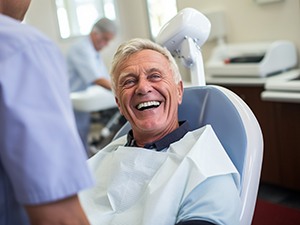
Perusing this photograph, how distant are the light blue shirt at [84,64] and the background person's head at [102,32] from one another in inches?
2.5

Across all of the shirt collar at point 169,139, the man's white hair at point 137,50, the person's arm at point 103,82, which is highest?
the man's white hair at point 137,50

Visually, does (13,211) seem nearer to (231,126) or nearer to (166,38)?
(231,126)

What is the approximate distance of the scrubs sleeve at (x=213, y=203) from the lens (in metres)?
1.10

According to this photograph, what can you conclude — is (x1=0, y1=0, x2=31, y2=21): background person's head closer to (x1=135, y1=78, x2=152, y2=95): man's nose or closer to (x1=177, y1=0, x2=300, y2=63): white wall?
(x1=135, y1=78, x2=152, y2=95): man's nose

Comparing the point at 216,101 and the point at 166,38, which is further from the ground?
the point at 166,38

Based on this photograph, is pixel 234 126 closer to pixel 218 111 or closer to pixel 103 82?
pixel 218 111

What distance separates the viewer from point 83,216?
646 mm

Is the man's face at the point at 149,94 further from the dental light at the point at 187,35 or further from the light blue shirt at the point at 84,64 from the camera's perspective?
the light blue shirt at the point at 84,64

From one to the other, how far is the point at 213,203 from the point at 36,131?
67cm

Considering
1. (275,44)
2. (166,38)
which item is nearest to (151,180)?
(166,38)

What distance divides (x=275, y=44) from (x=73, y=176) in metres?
2.50

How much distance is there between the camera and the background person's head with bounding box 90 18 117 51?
346cm

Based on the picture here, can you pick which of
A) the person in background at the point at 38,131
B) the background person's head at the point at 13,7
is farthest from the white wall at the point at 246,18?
the person in background at the point at 38,131

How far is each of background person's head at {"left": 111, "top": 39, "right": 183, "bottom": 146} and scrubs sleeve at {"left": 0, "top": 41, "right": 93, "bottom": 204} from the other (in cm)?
81
